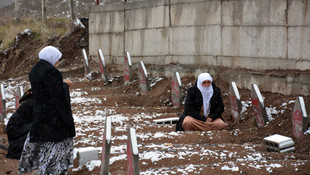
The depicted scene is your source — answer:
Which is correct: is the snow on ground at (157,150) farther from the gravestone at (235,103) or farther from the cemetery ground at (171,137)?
the gravestone at (235,103)

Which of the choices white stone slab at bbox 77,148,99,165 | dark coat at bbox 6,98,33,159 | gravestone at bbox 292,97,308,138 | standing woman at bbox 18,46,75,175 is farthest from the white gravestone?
dark coat at bbox 6,98,33,159

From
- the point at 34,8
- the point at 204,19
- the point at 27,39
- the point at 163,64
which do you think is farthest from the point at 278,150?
the point at 34,8

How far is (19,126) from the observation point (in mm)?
5234

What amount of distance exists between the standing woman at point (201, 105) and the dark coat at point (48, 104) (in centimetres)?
296

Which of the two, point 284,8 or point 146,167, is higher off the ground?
point 284,8

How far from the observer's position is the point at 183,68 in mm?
10781

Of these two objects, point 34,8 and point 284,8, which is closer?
point 284,8

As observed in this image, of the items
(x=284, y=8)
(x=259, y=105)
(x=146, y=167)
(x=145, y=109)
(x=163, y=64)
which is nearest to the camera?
(x=146, y=167)

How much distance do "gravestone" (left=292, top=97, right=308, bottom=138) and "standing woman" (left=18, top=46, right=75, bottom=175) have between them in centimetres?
328

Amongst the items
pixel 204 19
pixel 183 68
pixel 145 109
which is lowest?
pixel 145 109

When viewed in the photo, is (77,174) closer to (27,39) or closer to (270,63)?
(270,63)

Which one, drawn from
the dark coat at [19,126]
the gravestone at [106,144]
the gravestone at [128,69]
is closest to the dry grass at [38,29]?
the gravestone at [128,69]

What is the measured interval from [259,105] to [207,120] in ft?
3.00

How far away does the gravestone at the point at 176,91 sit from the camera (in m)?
9.26
